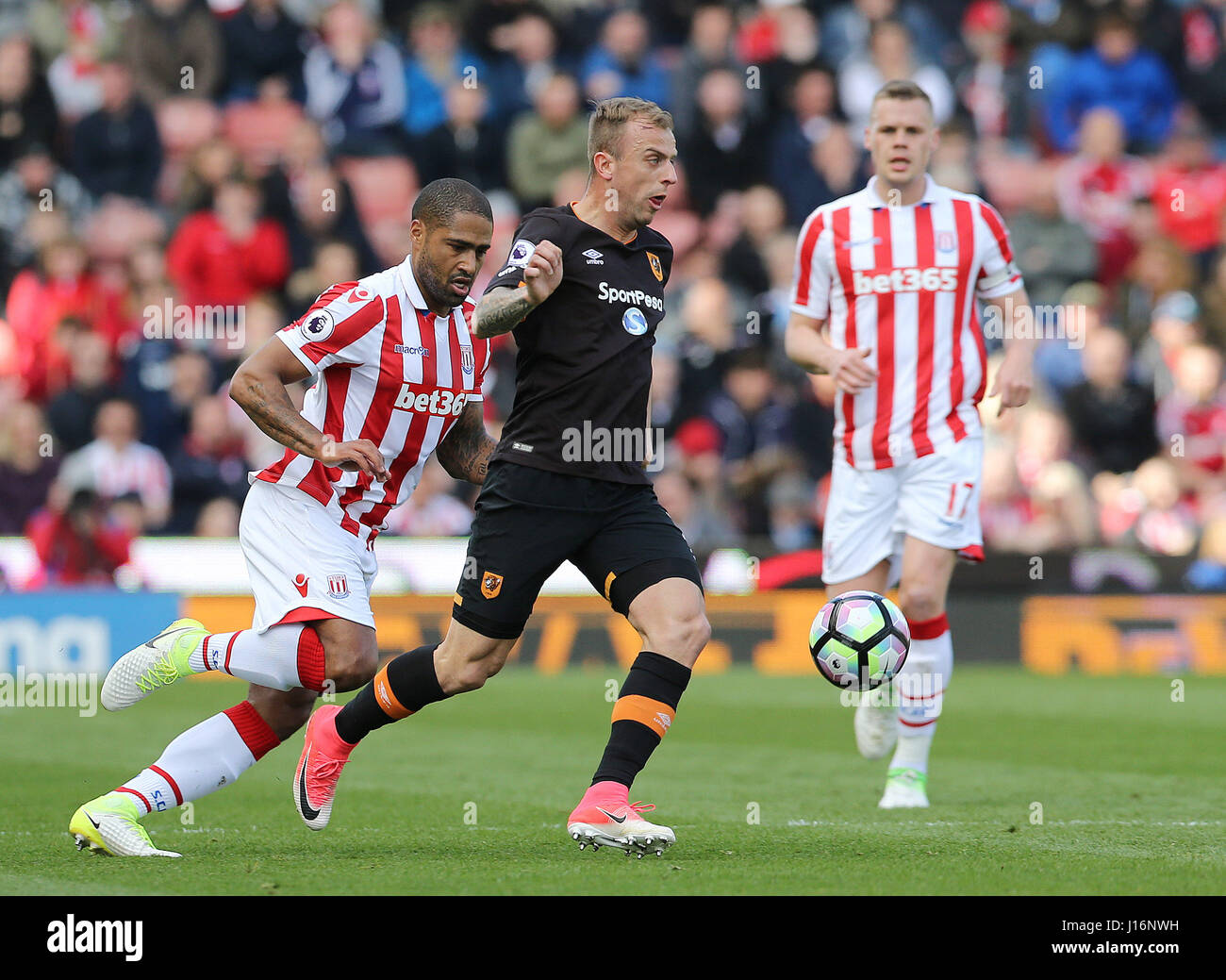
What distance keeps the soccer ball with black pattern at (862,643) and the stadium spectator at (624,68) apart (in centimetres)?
1155

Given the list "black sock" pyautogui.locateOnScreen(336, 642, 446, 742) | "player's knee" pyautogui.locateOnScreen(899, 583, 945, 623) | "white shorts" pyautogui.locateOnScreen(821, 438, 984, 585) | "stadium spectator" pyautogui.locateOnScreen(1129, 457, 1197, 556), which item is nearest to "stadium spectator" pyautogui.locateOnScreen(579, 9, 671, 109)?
"stadium spectator" pyautogui.locateOnScreen(1129, 457, 1197, 556)

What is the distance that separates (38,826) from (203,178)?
11.1 meters

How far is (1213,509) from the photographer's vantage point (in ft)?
50.7

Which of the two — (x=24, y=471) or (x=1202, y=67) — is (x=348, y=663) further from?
(x=1202, y=67)

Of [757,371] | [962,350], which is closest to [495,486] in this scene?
[962,350]

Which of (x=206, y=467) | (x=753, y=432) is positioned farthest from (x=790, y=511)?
(x=206, y=467)

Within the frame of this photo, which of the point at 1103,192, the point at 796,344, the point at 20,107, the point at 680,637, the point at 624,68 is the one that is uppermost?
the point at 624,68

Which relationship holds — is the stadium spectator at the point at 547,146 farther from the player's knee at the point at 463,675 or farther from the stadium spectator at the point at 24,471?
the player's knee at the point at 463,675

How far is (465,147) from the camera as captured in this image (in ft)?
57.4

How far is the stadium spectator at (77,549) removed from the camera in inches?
559

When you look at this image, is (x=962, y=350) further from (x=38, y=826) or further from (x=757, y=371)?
(x=757, y=371)

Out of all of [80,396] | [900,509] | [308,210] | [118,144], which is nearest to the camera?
[900,509]

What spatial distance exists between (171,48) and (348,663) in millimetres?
13256

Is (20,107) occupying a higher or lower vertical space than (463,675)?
higher
